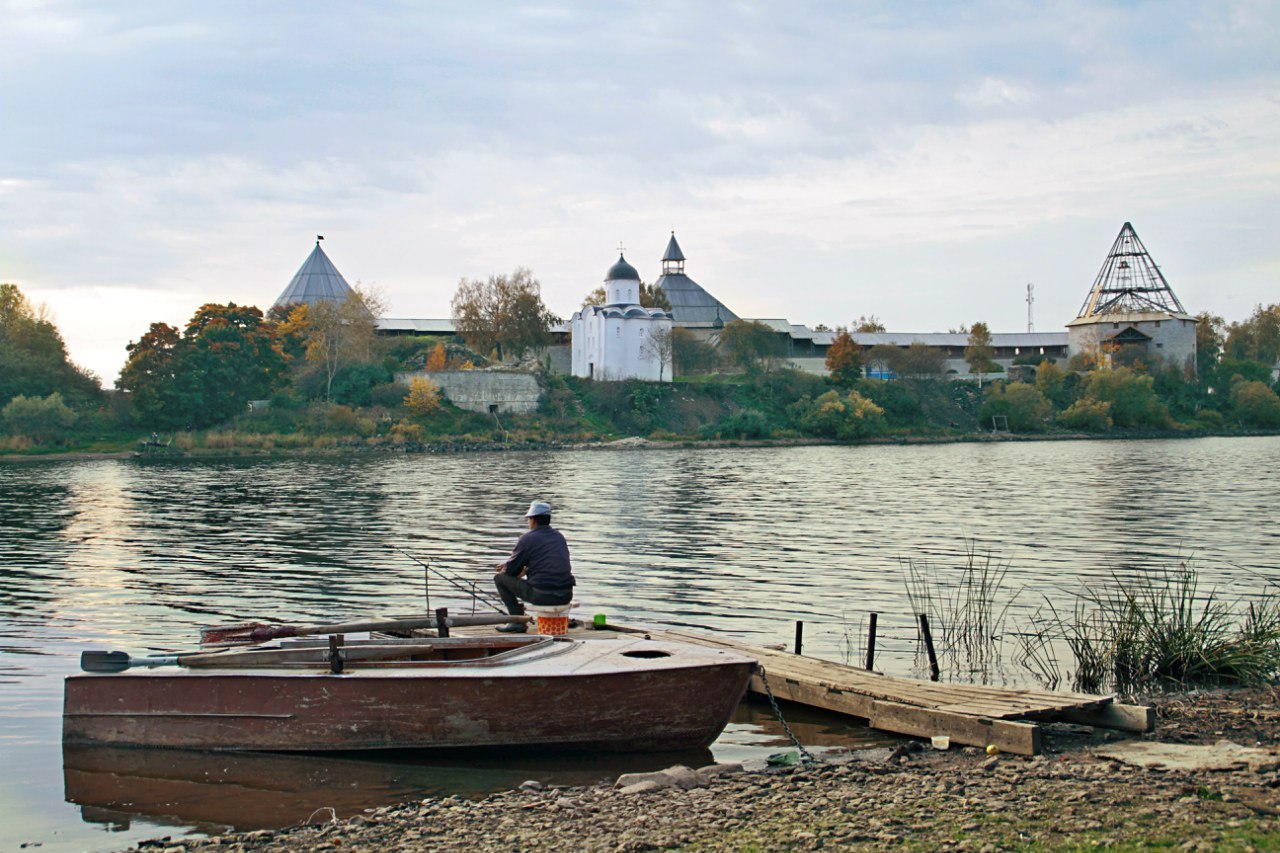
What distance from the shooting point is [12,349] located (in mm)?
74250

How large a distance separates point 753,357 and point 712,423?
12165 mm

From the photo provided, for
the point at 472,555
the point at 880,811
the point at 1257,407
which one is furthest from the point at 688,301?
the point at 880,811

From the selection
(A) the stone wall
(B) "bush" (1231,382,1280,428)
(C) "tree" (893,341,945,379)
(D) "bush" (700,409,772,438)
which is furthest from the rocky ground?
(B) "bush" (1231,382,1280,428)

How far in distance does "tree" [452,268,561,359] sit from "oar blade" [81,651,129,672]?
8276cm

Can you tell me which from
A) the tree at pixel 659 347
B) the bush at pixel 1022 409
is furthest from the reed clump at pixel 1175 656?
the bush at pixel 1022 409

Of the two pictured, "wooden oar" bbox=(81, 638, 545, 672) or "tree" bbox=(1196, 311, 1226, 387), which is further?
"tree" bbox=(1196, 311, 1226, 387)

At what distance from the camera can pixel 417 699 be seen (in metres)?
10.1

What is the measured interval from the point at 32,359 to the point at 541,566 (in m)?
73.1

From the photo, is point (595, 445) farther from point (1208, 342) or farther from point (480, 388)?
point (1208, 342)

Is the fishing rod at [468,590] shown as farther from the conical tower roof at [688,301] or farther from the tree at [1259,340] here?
the tree at [1259,340]

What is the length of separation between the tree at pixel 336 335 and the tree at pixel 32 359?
1470cm

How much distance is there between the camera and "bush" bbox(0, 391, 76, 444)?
69500mm

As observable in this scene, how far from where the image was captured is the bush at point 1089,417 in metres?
94.5

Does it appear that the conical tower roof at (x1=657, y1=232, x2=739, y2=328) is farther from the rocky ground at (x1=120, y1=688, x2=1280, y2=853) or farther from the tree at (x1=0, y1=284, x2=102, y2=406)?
the rocky ground at (x1=120, y1=688, x2=1280, y2=853)
